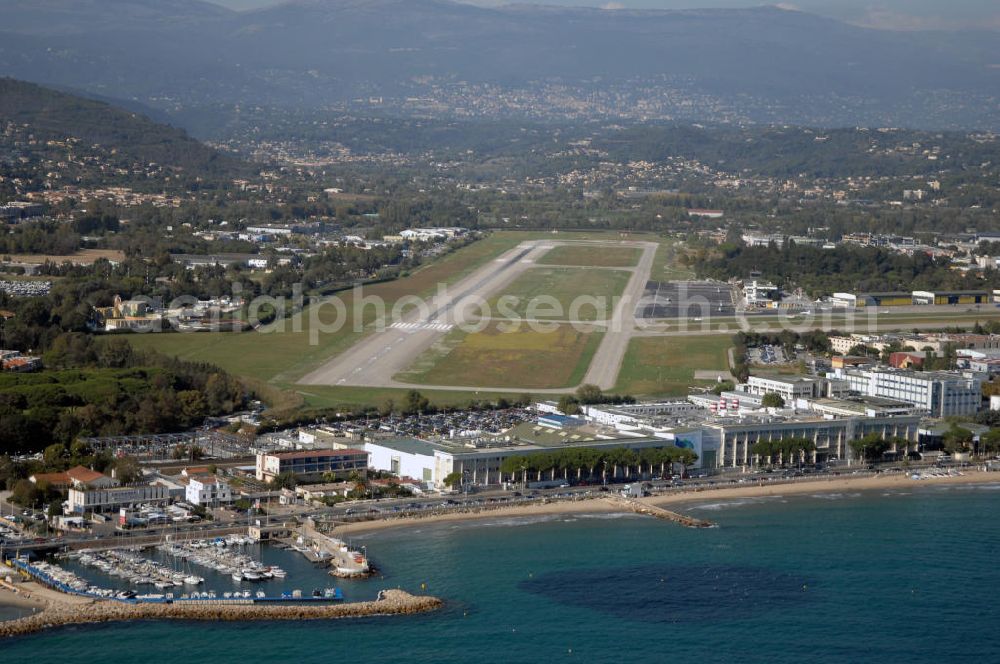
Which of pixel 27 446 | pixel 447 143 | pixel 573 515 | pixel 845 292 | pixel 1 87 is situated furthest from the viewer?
pixel 447 143

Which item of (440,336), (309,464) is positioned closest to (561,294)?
→ (440,336)

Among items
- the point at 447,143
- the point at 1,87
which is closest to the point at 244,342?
the point at 1,87

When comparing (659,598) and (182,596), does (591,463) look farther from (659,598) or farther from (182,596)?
(182,596)

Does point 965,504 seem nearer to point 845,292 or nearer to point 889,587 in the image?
point 889,587

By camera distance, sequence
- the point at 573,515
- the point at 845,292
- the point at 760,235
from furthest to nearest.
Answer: the point at 760,235 < the point at 845,292 < the point at 573,515

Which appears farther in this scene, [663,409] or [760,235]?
[760,235]

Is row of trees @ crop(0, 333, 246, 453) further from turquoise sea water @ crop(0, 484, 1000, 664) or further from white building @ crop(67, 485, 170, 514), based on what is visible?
turquoise sea water @ crop(0, 484, 1000, 664)

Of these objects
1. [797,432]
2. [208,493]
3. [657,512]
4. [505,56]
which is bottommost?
[657,512]
